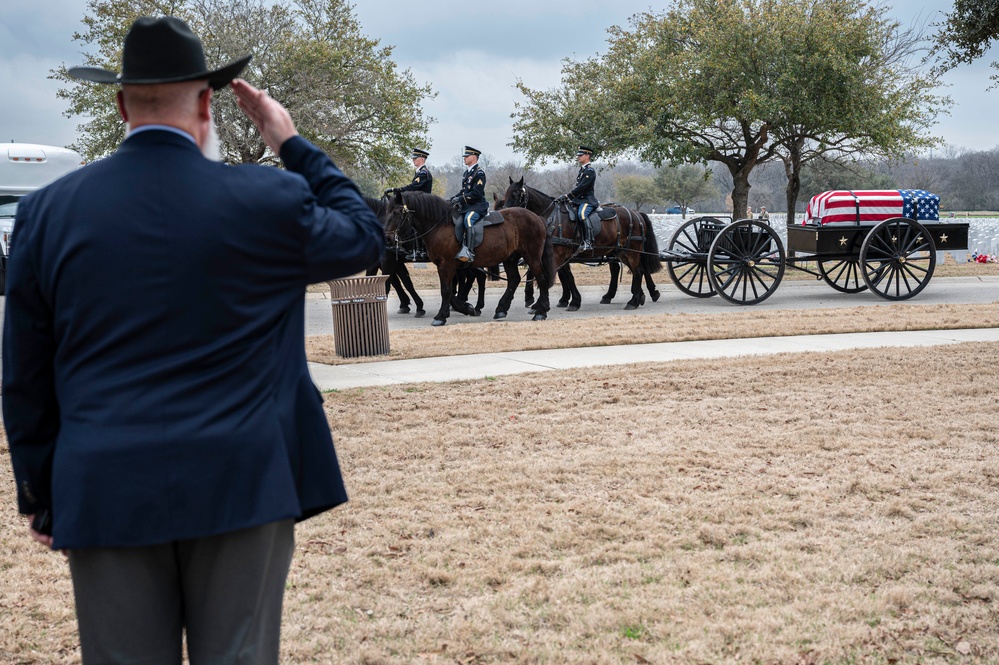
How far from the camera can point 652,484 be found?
5789 millimetres

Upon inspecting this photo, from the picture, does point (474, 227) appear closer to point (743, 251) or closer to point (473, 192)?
point (473, 192)

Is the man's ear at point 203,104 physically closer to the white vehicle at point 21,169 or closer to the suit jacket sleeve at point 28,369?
the suit jacket sleeve at point 28,369

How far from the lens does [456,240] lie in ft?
49.1

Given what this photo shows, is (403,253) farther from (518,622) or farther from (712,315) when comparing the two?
(518,622)

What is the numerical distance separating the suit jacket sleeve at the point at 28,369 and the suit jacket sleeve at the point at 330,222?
0.59 m

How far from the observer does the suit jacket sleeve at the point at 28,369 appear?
2135 mm

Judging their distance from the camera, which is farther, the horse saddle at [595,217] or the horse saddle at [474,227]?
the horse saddle at [595,217]

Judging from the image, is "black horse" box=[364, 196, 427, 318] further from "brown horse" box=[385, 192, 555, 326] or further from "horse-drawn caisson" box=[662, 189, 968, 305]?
"horse-drawn caisson" box=[662, 189, 968, 305]

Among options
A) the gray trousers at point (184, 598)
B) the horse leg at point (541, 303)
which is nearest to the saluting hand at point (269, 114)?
the gray trousers at point (184, 598)

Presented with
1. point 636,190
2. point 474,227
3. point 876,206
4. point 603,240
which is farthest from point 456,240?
point 636,190

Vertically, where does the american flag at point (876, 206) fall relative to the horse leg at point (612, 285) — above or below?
above

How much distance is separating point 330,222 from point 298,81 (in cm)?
2733

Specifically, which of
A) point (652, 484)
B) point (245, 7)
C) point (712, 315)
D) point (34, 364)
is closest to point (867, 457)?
point (652, 484)

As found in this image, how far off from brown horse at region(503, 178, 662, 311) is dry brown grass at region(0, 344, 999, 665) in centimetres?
893
